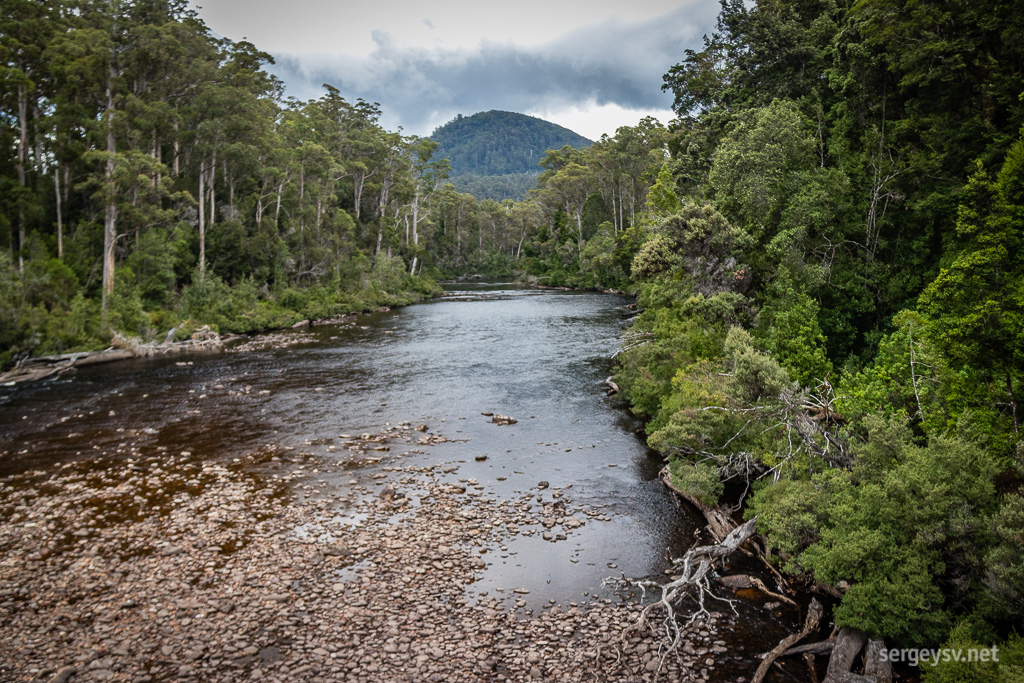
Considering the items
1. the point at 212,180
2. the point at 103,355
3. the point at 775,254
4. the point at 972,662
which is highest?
the point at 212,180

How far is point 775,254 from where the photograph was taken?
69.4 feet

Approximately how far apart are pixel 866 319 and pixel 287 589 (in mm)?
19917

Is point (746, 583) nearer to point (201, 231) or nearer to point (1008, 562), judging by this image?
point (1008, 562)

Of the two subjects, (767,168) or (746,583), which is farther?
(767,168)

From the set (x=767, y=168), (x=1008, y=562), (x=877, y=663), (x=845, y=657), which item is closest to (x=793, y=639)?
(x=845, y=657)

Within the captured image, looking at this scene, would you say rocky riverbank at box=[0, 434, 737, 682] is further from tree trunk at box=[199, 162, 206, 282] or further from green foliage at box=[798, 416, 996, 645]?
A: tree trunk at box=[199, 162, 206, 282]

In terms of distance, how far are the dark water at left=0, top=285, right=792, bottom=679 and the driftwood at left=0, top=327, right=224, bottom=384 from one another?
99cm

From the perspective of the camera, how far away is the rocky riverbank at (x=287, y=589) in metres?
8.44

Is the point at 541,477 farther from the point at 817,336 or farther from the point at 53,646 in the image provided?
the point at 53,646

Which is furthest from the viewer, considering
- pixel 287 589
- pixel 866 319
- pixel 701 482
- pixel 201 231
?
pixel 201 231

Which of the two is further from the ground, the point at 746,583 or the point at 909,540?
the point at 909,540

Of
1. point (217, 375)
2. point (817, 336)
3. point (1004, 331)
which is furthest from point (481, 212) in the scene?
point (1004, 331)

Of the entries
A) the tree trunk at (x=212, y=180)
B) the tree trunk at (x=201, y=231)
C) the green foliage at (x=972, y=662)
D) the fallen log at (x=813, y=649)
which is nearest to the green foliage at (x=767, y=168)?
the fallen log at (x=813, y=649)

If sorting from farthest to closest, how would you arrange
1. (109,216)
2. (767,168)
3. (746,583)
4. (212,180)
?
(212,180) < (109,216) < (767,168) < (746,583)
